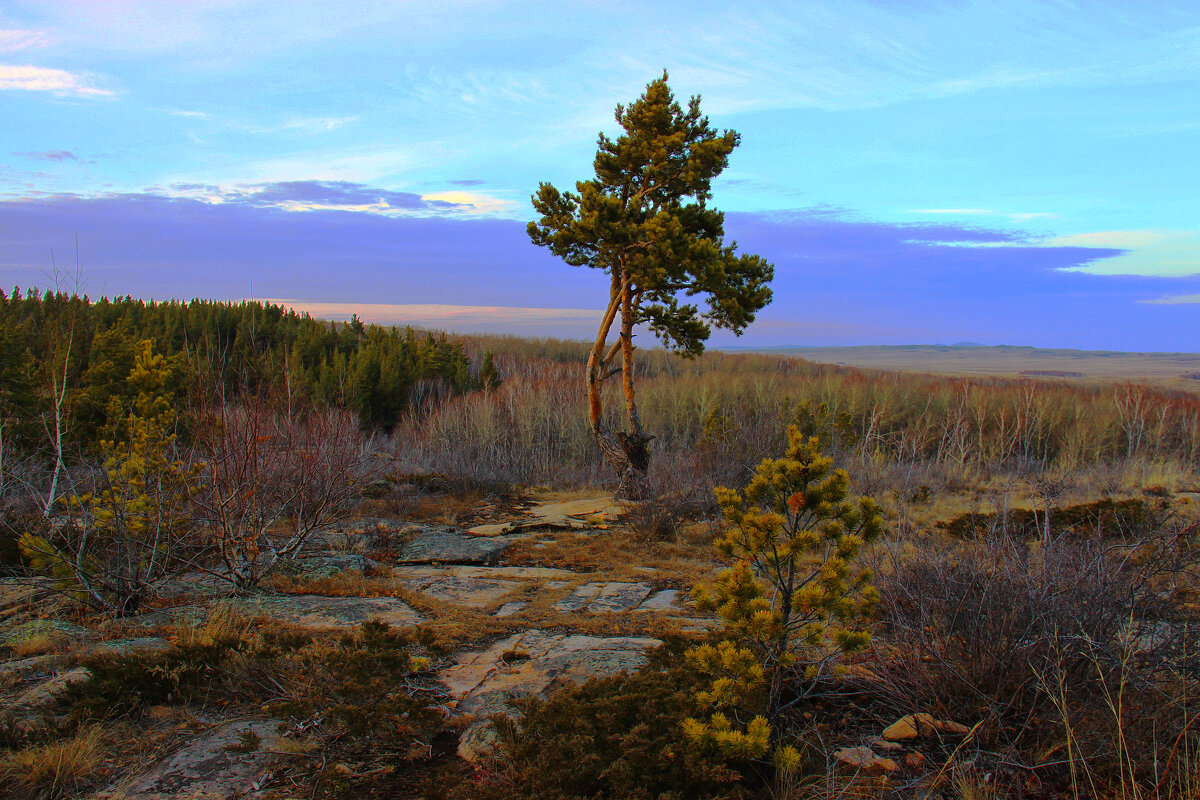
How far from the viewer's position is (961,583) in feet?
12.1

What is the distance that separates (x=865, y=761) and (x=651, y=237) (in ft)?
25.3

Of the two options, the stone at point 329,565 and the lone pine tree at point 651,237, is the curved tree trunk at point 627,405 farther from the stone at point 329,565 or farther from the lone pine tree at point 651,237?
the stone at point 329,565

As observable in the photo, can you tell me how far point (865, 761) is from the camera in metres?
2.61

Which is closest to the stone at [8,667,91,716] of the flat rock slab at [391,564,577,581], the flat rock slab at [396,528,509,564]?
the flat rock slab at [391,564,577,581]

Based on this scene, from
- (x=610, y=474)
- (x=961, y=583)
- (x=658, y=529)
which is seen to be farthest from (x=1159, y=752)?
(x=610, y=474)

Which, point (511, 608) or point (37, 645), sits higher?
point (37, 645)

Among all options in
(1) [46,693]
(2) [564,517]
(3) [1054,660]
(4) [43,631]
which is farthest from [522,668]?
(2) [564,517]

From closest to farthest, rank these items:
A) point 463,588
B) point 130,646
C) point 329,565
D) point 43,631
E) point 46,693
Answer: point 46,693
point 130,646
point 43,631
point 463,588
point 329,565

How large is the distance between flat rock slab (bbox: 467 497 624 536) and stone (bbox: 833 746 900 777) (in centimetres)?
658

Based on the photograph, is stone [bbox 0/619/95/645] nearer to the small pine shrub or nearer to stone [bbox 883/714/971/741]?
the small pine shrub

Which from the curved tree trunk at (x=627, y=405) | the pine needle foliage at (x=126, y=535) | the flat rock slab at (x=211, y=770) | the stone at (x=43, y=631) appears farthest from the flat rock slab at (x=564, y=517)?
the flat rock slab at (x=211, y=770)

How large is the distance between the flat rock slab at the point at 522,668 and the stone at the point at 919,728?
1207 millimetres

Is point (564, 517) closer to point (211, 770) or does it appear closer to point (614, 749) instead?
point (211, 770)

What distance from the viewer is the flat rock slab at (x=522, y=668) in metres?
3.10
